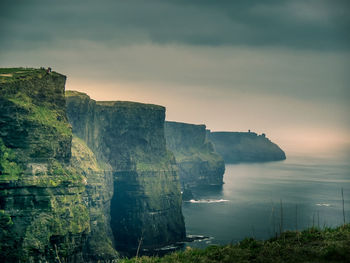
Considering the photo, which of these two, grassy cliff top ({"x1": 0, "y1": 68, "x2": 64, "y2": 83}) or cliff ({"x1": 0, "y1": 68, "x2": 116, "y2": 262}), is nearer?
cliff ({"x1": 0, "y1": 68, "x2": 116, "y2": 262})

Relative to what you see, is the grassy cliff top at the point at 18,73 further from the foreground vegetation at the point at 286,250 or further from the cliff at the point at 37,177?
the foreground vegetation at the point at 286,250

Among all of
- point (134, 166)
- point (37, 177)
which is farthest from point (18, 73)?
point (134, 166)

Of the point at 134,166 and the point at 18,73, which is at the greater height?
the point at 18,73

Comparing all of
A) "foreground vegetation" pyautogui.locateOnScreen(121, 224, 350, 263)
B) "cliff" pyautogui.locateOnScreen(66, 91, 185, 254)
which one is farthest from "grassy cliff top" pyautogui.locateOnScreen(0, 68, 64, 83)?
"foreground vegetation" pyautogui.locateOnScreen(121, 224, 350, 263)

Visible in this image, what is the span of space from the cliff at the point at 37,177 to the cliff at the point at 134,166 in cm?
3032

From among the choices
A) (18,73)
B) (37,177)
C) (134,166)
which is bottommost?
(37,177)

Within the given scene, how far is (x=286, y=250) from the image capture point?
28469mm

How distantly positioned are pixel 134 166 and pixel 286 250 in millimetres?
100582

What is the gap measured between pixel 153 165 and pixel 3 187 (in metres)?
70.1

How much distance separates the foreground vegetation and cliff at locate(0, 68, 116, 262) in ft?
129

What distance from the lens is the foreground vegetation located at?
Result: 25.6m

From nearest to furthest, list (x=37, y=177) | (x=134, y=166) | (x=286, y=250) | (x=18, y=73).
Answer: (x=286, y=250), (x=37, y=177), (x=18, y=73), (x=134, y=166)

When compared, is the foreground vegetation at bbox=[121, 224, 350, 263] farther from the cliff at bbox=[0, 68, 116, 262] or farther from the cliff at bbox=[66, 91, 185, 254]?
the cliff at bbox=[66, 91, 185, 254]

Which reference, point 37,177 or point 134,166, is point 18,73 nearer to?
point 37,177
